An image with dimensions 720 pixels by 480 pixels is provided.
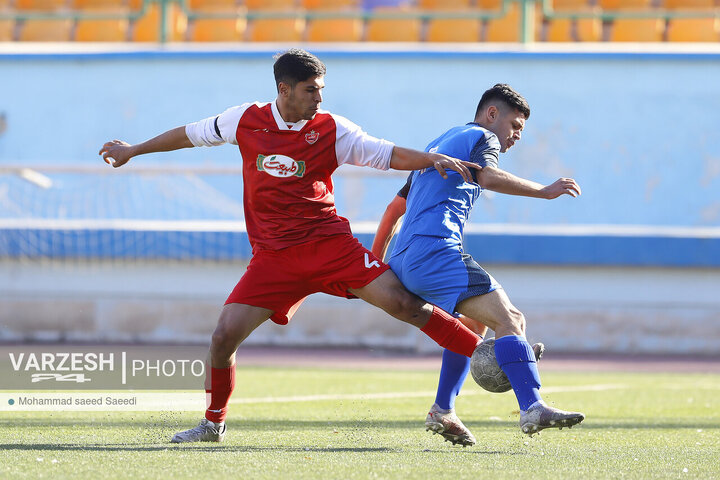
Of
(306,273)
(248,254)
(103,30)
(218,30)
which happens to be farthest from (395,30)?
(306,273)

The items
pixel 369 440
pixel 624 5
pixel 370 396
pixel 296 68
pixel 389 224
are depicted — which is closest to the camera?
pixel 296 68

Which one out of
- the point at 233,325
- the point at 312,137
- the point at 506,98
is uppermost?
the point at 506,98

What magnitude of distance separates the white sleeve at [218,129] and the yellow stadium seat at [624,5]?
12.7 meters

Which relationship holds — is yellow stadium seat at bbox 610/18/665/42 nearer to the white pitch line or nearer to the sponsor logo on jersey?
the white pitch line

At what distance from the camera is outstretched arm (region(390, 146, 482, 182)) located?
5.09 m

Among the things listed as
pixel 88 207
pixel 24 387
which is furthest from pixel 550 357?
pixel 24 387

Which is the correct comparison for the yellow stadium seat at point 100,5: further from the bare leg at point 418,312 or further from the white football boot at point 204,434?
the bare leg at point 418,312

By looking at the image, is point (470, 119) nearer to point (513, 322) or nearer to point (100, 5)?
point (100, 5)

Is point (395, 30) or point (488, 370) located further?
point (395, 30)

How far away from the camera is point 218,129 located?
5.59 meters

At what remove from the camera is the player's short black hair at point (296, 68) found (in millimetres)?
5305

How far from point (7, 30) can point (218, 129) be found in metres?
14.0

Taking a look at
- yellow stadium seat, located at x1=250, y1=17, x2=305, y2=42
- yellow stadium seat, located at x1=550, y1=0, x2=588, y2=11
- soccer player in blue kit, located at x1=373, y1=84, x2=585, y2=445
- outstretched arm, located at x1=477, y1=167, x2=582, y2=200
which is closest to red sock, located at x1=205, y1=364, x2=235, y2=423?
soccer player in blue kit, located at x1=373, y1=84, x2=585, y2=445

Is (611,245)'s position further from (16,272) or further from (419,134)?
(16,272)
